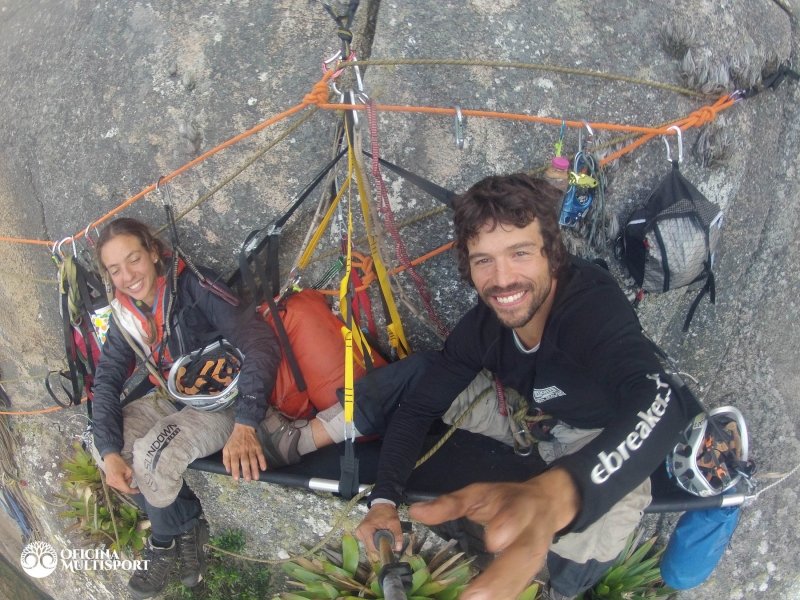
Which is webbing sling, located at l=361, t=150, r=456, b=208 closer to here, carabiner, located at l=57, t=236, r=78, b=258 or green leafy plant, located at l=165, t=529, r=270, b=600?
carabiner, located at l=57, t=236, r=78, b=258

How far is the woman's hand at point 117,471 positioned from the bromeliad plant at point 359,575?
111 centimetres

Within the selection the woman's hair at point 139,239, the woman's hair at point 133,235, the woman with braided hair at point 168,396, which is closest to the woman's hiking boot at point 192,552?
the woman with braided hair at point 168,396

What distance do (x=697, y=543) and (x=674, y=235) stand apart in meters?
1.60

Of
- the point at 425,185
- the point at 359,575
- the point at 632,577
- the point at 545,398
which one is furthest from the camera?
the point at 632,577

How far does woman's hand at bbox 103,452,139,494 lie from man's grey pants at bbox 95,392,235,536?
0.16ft

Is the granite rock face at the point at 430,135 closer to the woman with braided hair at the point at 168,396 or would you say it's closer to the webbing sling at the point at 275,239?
the webbing sling at the point at 275,239

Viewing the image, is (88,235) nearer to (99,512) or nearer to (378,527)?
(99,512)

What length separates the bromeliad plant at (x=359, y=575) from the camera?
3031mm

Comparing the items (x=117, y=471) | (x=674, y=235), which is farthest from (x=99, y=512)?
(x=674, y=235)

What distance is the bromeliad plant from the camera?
119 inches

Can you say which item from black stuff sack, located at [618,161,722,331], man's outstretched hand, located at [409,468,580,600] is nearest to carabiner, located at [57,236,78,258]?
man's outstretched hand, located at [409,468,580,600]

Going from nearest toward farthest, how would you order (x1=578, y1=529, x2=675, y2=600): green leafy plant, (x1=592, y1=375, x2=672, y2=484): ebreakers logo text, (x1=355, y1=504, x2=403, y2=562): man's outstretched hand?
1. (x1=592, y1=375, x2=672, y2=484): ebreakers logo text
2. (x1=355, y1=504, x2=403, y2=562): man's outstretched hand
3. (x1=578, y1=529, x2=675, y2=600): green leafy plant

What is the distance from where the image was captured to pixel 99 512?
416 cm

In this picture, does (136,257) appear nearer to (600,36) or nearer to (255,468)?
(255,468)
